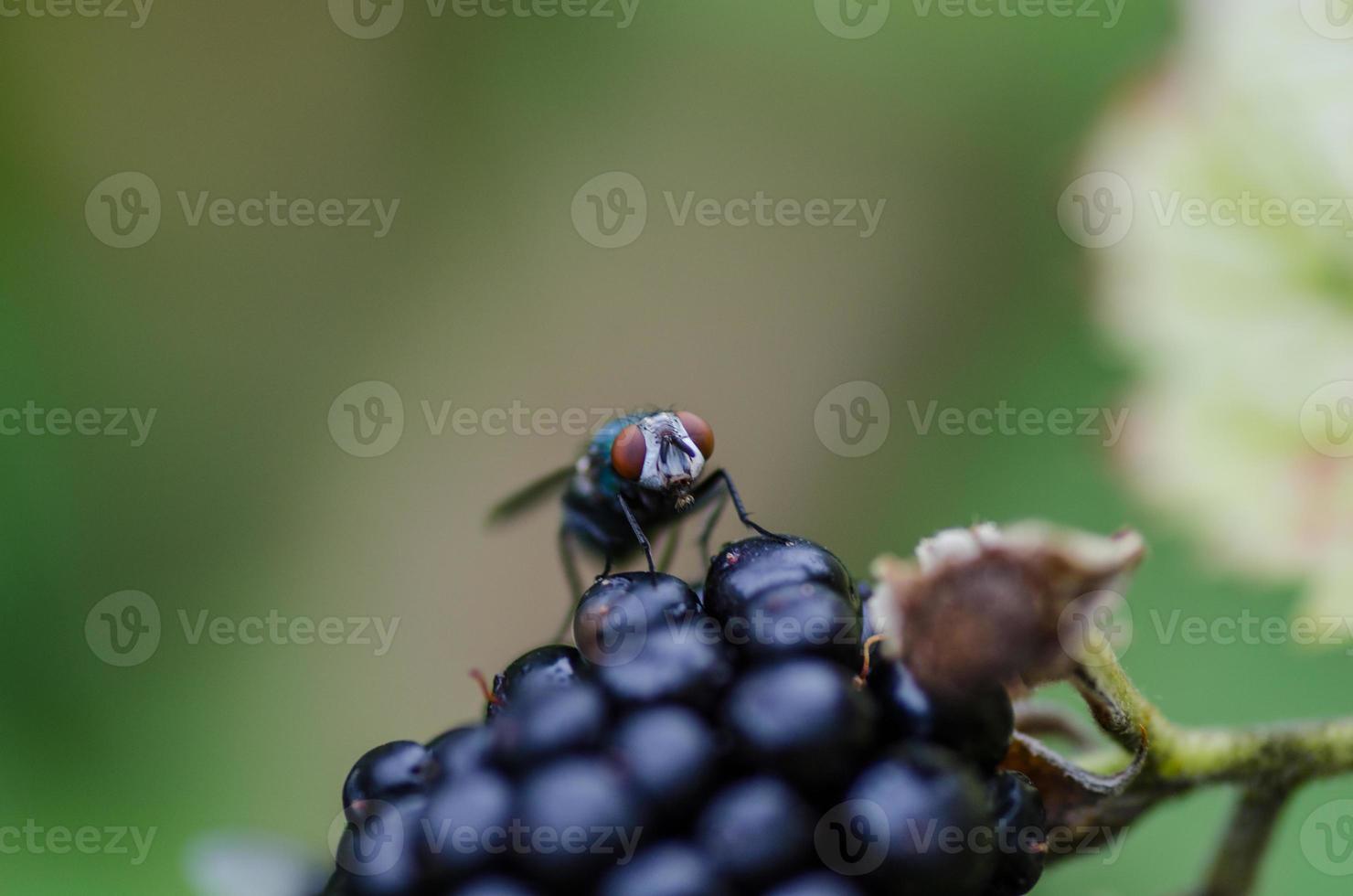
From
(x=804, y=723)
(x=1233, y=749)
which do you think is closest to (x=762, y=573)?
(x=804, y=723)

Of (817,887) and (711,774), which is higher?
(711,774)

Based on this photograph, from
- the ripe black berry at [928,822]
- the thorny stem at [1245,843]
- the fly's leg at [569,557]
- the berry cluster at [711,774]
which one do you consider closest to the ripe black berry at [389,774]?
the berry cluster at [711,774]

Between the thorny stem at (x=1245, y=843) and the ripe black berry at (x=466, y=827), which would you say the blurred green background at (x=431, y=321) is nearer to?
the thorny stem at (x=1245, y=843)

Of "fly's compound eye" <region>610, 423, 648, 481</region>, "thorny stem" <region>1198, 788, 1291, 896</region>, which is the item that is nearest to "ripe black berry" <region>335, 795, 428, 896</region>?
"fly's compound eye" <region>610, 423, 648, 481</region>

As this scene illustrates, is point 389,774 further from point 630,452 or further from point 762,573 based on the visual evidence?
point 630,452

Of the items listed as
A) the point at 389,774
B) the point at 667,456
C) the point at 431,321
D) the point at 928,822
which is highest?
the point at 431,321

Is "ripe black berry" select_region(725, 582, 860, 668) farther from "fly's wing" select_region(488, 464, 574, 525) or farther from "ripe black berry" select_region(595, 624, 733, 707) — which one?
"fly's wing" select_region(488, 464, 574, 525)

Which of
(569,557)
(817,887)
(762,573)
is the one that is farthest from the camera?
(569,557)
